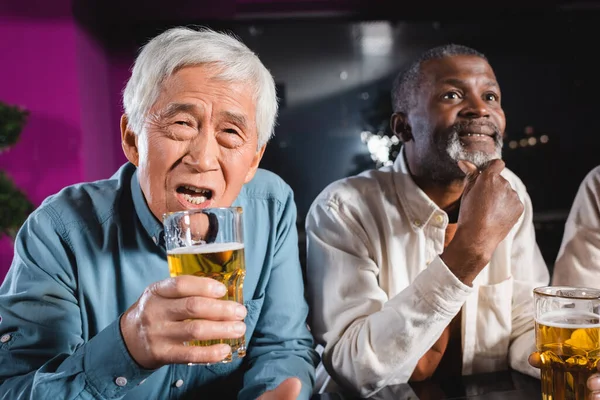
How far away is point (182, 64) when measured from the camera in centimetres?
125

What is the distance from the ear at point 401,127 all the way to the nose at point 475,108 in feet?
0.81

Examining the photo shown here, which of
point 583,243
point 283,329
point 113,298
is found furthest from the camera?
point 583,243

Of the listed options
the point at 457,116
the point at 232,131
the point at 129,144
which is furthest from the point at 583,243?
the point at 129,144

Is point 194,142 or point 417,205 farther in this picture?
point 417,205

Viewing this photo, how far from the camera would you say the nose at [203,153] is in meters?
1.18

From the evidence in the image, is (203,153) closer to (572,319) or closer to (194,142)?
(194,142)

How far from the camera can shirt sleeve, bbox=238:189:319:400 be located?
1387mm

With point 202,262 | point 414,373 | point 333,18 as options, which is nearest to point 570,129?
point 333,18

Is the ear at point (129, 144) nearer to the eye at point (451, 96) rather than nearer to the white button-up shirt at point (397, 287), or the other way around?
the white button-up shirt at point (397, 287)

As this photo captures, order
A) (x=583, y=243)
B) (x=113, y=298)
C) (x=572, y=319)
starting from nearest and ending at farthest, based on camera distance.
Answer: (x=572, y=319), (x=113, y=298), (x=583, y=243)

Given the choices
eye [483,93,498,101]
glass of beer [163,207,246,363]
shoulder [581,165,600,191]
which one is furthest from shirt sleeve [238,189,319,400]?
shoulder [581,165,600,191]

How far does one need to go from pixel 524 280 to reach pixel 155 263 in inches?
51.0

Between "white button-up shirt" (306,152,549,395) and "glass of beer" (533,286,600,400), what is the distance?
1.00 feet

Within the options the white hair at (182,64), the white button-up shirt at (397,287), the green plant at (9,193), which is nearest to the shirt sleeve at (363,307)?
the white button-up shirt at (397,287)
